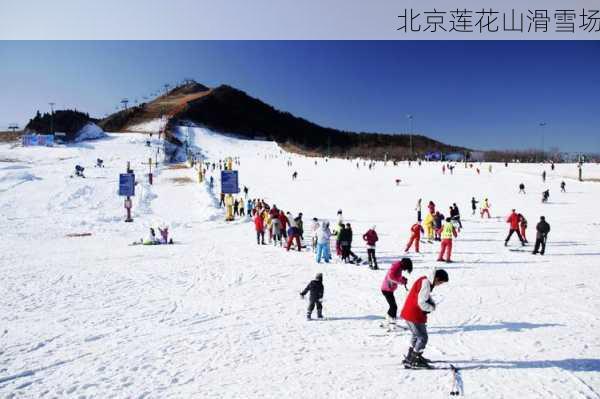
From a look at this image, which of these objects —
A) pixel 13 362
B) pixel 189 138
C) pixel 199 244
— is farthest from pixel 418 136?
pixel 13 362

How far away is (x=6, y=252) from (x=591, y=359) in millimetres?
16734

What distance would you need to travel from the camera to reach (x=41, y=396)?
5324 millimetres

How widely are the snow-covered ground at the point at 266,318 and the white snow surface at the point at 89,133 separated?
236 feet

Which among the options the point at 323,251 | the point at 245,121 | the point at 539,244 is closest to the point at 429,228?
the point at 539,244

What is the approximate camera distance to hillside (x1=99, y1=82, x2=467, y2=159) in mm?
130875

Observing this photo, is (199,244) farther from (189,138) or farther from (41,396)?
(189,138)

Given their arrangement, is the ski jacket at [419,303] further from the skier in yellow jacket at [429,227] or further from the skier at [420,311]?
the skier in yellow jacket at [429,227]

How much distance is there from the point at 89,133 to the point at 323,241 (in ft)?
293

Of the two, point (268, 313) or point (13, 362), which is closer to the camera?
point (13, 362)

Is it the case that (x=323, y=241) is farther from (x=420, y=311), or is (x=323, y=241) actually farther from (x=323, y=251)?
(x=420, y=311)

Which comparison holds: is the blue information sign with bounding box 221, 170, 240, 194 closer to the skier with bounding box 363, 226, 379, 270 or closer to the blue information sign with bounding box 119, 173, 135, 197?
the blue information sign with bounding box 119, 173, 135, 197

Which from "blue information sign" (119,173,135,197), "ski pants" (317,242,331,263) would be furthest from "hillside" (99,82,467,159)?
"ski pants" (317,242,331,263)

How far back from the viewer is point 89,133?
89750 millimetres

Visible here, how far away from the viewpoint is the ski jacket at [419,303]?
5.70 m
